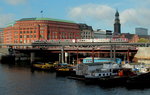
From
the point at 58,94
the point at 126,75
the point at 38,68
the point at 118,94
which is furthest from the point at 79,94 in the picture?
the point at 38,68

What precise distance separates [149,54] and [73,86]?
60.6 m

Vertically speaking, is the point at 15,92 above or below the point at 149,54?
below

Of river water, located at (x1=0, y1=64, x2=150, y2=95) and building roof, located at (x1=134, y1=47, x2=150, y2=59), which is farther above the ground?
building roof, located at (x1=134, y1=47, x2=150, y2=59)

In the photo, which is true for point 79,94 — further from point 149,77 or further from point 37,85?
point 149,77

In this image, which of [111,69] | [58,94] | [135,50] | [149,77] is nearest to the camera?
[58,94]

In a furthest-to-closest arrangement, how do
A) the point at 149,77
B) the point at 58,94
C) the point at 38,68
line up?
the point at 38,68, the point at 149,77, the point at 58,94

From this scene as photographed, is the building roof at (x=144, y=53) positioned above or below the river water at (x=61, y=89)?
above

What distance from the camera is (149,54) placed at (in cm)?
11900

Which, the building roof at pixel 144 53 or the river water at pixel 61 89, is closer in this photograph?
the river water at pixel 61 89

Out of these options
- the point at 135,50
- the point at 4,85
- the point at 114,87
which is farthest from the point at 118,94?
the point at 135,50

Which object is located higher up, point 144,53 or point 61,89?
point 144,53

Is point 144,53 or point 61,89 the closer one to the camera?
point 61,89

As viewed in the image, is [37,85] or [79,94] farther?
[37,85]

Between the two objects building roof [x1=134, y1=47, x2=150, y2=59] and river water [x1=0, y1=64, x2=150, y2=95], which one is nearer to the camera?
river water [x1=0, y1=64, x2=150, y2=95]
